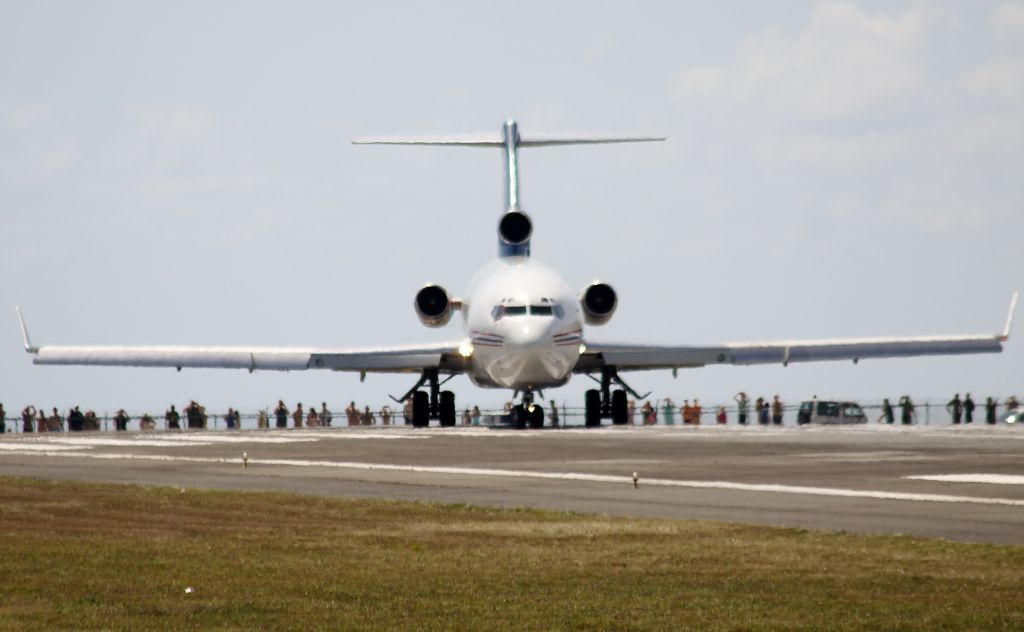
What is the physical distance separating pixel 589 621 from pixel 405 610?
1344mm

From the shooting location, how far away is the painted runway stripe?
20.1 m

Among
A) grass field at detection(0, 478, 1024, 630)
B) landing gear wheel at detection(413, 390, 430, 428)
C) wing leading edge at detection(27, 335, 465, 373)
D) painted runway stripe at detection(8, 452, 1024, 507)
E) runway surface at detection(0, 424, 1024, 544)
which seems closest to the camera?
grass field at detection(0, 478, 1024, 630)

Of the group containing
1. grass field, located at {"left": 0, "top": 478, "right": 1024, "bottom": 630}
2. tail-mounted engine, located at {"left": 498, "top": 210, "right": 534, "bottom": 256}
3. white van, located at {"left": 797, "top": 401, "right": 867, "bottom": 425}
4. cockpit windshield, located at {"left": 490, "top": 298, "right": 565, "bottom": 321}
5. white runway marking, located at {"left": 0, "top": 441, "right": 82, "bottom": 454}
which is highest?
tail-mounted engine, located at {"left": 498, "top": 210, "right": 534, "bottom": 256}

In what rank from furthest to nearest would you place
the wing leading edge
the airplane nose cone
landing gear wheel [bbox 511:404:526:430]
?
the wing leading edge
landing gear wheel [bbox 511:404:526:430]
the airplane nose cone

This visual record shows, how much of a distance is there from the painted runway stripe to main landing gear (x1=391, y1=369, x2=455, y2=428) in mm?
22413

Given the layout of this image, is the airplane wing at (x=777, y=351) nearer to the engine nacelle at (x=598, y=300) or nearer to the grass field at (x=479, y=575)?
the engine nacelle at (x=598, y=300)

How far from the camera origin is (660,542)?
15.7 metres

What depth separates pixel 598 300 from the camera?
174 ft

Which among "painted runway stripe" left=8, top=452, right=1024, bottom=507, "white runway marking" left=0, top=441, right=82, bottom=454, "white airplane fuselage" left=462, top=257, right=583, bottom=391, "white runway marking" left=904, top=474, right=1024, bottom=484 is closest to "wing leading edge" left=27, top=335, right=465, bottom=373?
"white airplane fuselage" left=462, top=257, right=583, bottom=391

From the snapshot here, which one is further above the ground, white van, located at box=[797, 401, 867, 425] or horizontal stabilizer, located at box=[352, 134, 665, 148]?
horizontal stabilizer, located at box=[352, 134, 665, 148]

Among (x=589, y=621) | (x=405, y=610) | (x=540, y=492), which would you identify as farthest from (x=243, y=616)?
(x=540, y=492)

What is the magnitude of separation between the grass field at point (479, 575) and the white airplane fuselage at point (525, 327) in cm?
2979

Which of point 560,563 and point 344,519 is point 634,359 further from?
point 560,563

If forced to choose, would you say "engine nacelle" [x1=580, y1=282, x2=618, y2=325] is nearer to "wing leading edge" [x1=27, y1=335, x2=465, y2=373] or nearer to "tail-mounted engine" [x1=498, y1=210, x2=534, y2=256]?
"tail-mounted engine" [x1=498, y1=210, x2=534, y2=256]
